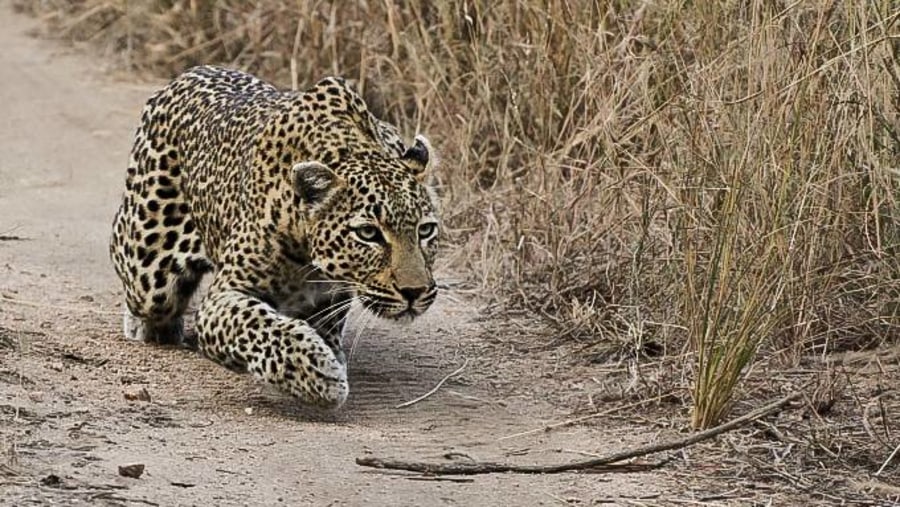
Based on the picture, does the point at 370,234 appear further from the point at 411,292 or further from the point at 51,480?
the point at 51,480

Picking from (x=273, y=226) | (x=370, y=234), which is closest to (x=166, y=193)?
(x=273, y=226)

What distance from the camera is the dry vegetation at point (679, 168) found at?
20.6 ft

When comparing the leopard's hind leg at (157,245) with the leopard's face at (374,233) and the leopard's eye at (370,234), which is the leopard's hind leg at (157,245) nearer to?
the leopard's face at (374,233)

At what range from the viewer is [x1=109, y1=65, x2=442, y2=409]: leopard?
655cm

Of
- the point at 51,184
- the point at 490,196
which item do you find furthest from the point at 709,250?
the point at 51,184

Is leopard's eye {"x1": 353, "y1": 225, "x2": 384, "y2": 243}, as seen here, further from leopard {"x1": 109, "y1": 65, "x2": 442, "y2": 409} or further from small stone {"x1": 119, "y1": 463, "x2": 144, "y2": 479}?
small stone {"x1": 119, "y1": 463, "x2": 144, "y2": 479}

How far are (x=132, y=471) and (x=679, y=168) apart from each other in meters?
2.43

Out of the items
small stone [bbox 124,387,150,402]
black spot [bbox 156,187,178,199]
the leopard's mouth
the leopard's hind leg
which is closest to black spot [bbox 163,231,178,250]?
the leopard's hind leg

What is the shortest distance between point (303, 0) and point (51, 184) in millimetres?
1810

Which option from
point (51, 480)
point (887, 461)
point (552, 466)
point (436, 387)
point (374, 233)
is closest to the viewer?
point (51, 480)

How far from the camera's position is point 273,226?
6.80m

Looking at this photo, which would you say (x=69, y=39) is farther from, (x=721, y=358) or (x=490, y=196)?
(x=721, y=358)

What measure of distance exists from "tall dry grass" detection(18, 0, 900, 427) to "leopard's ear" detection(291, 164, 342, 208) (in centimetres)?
120

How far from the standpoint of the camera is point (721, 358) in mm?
6059
